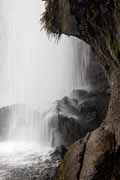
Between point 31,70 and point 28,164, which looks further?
point 31,70

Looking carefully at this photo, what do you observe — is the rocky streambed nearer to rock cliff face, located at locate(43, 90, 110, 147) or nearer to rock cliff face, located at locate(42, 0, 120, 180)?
rock cliff face, located at locate(43, 90, 110, 147)

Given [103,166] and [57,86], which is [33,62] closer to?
[57,86]

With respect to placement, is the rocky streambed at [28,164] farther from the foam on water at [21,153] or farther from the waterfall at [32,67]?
the waterfall at [32,67]

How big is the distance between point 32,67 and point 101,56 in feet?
67.5

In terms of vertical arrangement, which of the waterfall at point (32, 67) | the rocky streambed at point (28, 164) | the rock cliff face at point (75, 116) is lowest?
the rocky streambed at point (28, 164)

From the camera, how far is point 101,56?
40.0ft

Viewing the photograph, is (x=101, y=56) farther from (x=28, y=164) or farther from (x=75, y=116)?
(x=75, y=116)

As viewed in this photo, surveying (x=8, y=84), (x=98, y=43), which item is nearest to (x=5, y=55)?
(x=8, y=84)

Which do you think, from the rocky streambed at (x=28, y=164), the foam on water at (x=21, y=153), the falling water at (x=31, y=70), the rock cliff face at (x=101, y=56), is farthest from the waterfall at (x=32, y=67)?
the rock cliff face at (x=101, y=56)

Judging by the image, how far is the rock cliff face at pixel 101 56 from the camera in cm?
986

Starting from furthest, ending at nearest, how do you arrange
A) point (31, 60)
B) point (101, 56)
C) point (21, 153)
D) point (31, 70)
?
point (31, 60) < point (31, 70) < point (21, 153) < point (101, 56)

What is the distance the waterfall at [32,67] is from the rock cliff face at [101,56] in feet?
28.8

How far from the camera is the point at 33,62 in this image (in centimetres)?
3288

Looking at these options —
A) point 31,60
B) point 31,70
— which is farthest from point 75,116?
point 31,60
